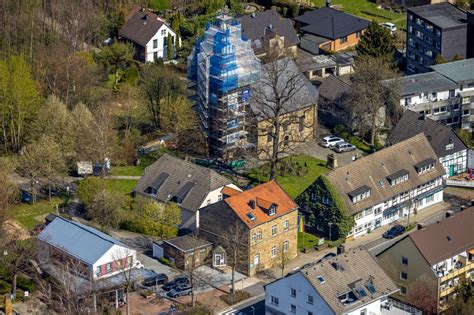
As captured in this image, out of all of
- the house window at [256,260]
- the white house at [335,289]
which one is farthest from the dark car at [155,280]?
the white house at [335,289]

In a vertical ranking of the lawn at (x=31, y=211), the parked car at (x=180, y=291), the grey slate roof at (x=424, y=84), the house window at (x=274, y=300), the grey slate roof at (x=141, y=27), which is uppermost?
the grey slate roof at (x=141, y=27)

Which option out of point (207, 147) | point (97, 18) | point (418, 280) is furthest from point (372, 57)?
point (418, 280)

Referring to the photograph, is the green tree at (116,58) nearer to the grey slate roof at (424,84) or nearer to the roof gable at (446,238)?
the grey slate roof at (424,84)

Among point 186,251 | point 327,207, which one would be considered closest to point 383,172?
point 327,207

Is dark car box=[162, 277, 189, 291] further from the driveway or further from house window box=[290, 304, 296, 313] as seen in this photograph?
the driveway

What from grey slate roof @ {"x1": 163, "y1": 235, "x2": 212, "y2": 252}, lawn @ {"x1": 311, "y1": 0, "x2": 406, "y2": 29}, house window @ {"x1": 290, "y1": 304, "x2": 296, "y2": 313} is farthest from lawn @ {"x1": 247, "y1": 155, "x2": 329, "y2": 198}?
lawn @ {"x1": 311, "y1": 0, "x2": 406, "y2": 29}

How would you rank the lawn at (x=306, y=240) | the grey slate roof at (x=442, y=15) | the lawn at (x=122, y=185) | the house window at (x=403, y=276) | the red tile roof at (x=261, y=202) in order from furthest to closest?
the grey slate roof at (x=442, y=15) < the lawn at (x=122, y=185) < the lawn at (x=306, y=240) < the red tile roof at (x=261, y=202) < the house window at (x=403, y=276)

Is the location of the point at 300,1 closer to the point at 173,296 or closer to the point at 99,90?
the point at 99,90
